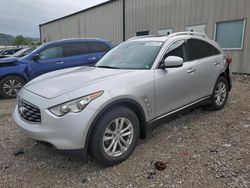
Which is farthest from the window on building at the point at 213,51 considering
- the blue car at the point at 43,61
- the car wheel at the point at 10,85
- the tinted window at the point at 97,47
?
the car wheel at the point at 10,85

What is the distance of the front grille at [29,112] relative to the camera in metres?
2.65

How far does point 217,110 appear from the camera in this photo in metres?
4.94

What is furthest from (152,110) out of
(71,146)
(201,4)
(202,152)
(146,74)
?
(201,4)

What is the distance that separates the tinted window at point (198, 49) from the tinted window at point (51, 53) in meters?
4.62

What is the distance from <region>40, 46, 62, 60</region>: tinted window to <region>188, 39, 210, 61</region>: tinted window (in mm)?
4617

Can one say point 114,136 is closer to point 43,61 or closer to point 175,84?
point 175,84

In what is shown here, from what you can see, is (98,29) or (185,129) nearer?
(185,129)

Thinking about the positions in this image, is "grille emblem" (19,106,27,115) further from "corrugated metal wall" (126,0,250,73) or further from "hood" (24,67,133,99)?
"corrugated metal wall" (126,0,250,73)

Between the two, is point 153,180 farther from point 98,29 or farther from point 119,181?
point 98,29

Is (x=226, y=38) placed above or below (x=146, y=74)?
above

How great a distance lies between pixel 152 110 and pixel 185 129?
1.12m

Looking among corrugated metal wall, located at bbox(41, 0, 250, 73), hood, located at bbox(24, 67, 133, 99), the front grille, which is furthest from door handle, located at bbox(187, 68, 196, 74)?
corrugated metal wall, located at bbox(41, 0, 250, 73)

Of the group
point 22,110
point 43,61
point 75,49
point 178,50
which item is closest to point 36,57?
point 43,61

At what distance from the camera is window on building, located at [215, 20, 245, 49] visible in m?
9.53
